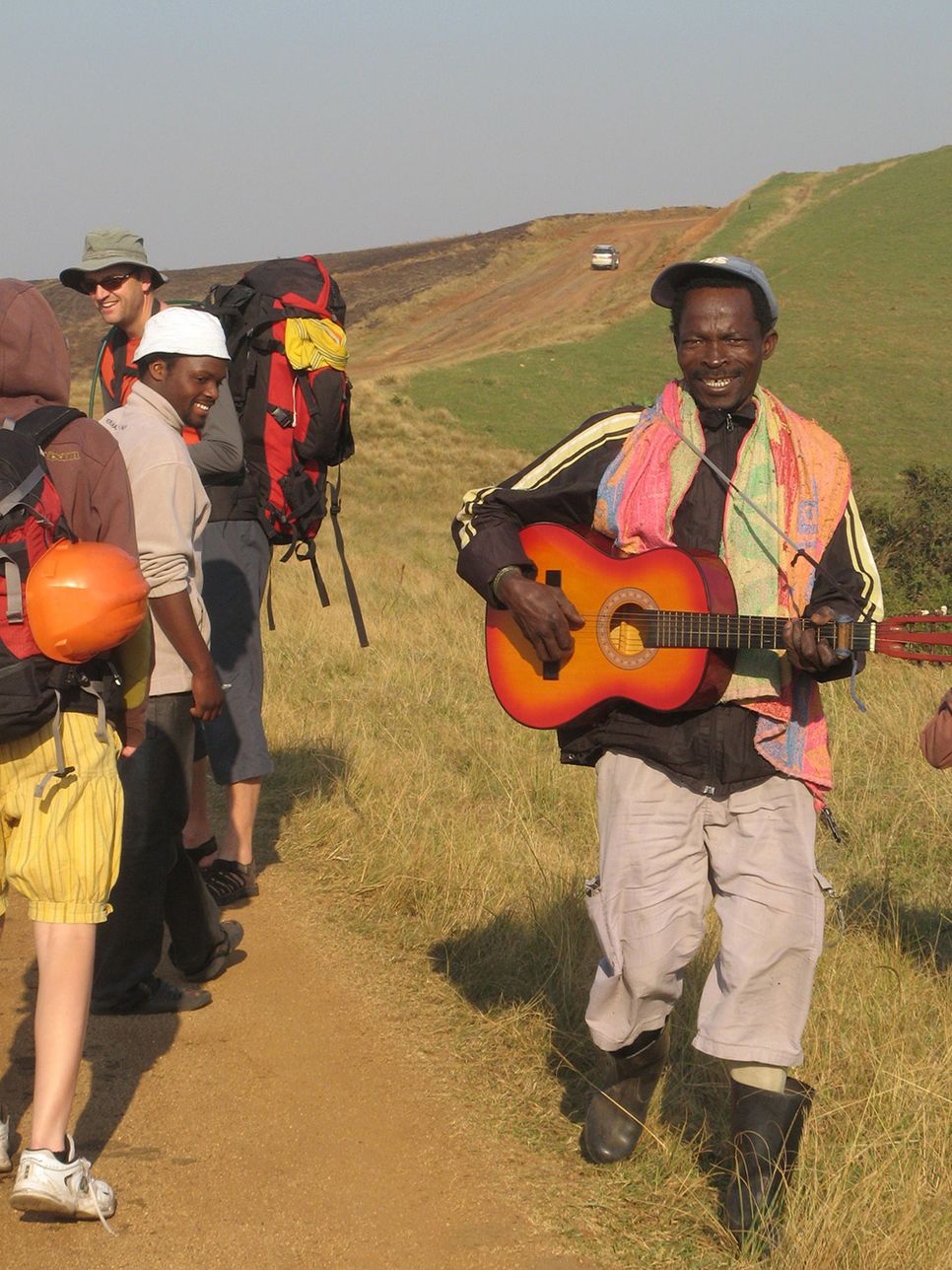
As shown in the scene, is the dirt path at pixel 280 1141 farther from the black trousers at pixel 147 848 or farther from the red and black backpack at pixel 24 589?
the red and black backpack at pixel 24 589

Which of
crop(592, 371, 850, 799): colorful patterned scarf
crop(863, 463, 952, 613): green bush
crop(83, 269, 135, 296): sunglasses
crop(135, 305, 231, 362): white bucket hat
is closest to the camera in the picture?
crop(592, 371, 850, 799): colorful patterned scarf

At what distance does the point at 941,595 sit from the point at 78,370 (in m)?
33.4

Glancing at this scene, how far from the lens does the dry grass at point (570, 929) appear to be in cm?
344

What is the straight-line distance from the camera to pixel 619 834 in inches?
141

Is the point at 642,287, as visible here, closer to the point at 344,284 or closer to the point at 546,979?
the point at 344,284

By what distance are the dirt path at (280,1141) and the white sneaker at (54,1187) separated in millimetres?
86

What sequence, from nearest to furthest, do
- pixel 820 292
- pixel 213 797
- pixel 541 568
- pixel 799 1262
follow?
pixel 799 1262 → pixel 541 568 → pixel 213 797 → pixel 820 292

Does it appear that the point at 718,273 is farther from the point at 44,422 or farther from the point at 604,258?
the point at 604,258

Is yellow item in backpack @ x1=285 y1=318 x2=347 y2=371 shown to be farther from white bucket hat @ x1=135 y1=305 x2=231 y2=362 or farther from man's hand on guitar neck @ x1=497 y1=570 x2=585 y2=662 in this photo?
man's hand on guitar neck @ x1=497 y1=570 x2=585 y2=662

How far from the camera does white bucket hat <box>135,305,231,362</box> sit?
4.85m

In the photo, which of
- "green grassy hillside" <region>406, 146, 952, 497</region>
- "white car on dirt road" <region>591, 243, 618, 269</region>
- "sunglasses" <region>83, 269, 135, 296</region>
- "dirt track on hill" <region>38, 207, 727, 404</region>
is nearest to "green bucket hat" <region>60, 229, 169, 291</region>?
"sunglasses" <region>83, 269, 135, 296</region>

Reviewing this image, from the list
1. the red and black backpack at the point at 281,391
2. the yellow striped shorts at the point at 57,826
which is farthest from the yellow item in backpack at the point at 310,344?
the yellow striped shorts at the point at 57,826

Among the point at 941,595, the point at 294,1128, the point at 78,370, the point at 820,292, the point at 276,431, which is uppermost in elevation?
the point at 820,292

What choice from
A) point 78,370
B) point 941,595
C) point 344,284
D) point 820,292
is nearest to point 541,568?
point 941,595
